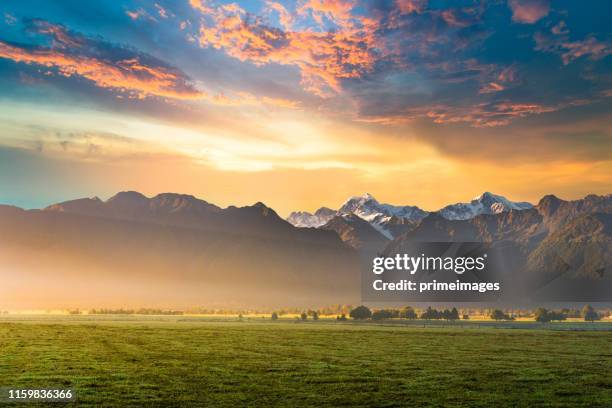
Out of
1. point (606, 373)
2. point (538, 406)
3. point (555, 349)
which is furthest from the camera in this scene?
point (555, 349)

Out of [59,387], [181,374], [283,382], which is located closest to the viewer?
[59,387]

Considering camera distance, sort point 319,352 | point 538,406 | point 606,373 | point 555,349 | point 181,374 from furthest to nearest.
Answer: point 555,349
point 319,352
point 606,373
point 181,374
point 538,406

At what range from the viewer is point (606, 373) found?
82.9 metres

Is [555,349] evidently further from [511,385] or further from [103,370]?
[103,370]

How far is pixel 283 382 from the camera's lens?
229 ft

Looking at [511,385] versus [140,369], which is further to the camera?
[140,369]

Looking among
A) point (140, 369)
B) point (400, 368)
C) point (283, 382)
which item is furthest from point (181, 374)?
point (400, 368)

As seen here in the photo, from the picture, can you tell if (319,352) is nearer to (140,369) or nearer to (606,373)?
(140,369)

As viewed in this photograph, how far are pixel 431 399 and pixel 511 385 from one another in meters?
15.7

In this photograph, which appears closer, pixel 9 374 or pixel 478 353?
pixel 9 374

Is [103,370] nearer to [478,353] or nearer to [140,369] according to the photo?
[140,369]

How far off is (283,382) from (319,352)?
42.9m

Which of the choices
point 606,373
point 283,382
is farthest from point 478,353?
point 283,382

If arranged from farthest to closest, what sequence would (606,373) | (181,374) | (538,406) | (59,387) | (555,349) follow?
1. (555,349)
2. (606,373)
3. (181,374)
4. (59,387)
5. (538,406)
